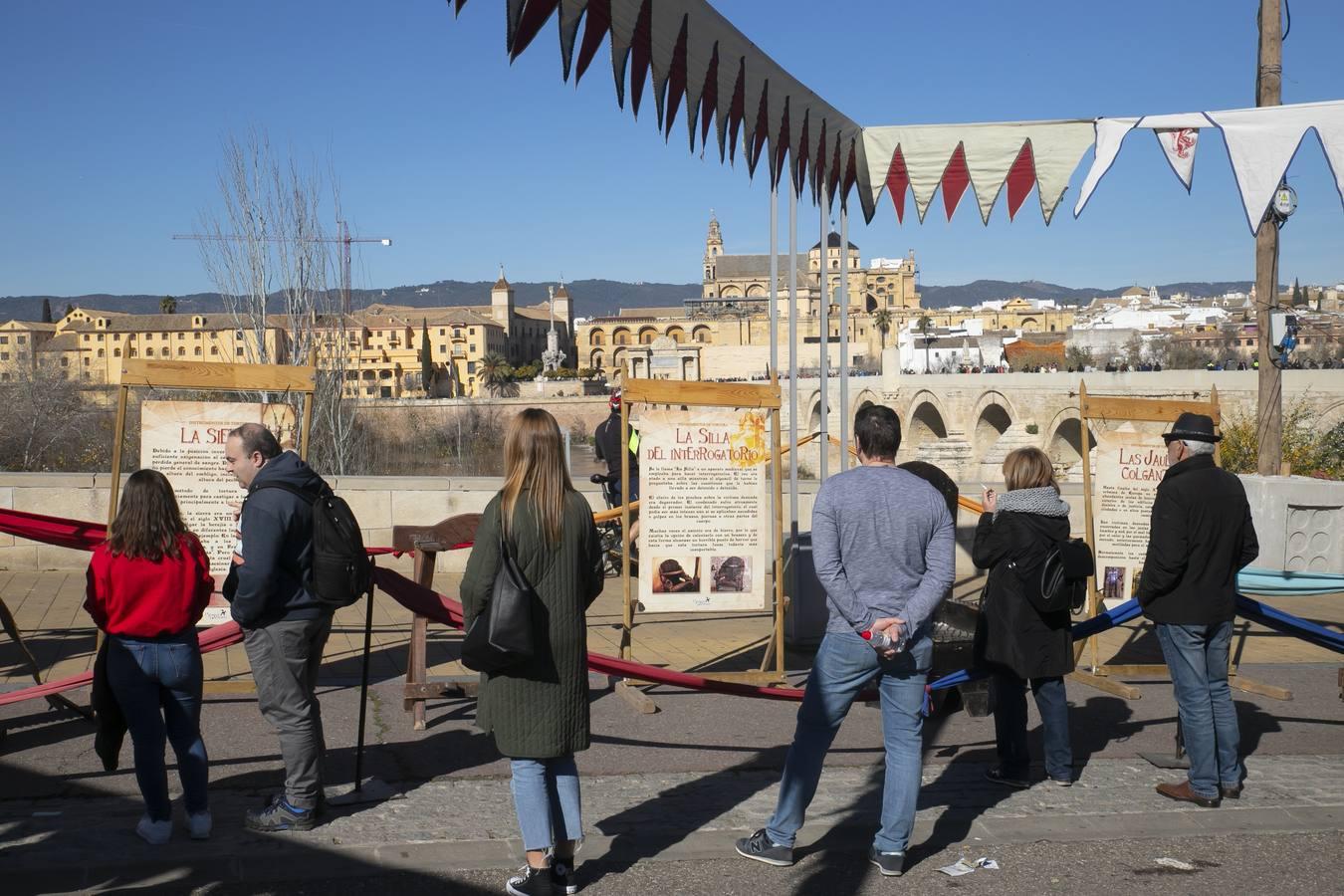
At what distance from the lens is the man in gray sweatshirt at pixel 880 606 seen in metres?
4.29

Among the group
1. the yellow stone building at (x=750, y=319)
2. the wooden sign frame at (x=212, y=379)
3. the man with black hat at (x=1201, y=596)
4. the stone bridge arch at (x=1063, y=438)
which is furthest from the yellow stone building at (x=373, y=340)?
the man with black hat at (x=1201, y=596)

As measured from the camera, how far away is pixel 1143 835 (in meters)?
4.91

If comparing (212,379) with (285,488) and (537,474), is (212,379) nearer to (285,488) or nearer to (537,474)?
(285,488)

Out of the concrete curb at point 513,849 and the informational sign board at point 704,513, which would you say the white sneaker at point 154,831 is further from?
the informational sign board at point 704,513

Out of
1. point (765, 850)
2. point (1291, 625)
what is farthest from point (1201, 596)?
point (765, 850)

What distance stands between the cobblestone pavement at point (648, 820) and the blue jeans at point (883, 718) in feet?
1.40

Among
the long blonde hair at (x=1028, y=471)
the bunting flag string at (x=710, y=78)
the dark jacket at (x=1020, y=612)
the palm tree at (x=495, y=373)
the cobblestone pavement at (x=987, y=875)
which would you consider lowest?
the cobblestone pavement at (x=987, y=875)

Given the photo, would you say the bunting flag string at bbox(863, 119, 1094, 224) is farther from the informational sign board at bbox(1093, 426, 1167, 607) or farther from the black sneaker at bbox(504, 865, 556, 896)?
the black sneaker at bbox(504, 865, 556, 896)

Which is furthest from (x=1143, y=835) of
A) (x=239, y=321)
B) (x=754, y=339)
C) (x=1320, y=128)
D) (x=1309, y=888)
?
(x=754, y=339)

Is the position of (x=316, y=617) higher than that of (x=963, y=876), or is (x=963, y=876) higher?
(x=316, y=617)

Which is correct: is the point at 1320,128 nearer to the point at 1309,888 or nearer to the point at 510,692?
the point at 1309,888

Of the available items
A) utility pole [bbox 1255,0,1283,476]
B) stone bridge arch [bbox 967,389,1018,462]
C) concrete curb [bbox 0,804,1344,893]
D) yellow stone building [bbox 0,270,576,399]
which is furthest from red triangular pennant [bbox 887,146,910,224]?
yellow stone building [bbox 0,270,576,399]

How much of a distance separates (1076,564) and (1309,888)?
1.56m

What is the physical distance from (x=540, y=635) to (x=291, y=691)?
4.03ft
